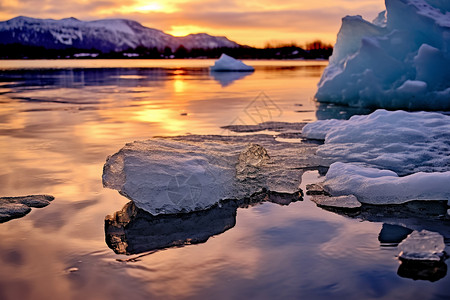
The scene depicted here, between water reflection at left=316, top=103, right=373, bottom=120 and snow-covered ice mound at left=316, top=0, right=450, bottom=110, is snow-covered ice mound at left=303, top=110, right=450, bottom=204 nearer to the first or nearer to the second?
water reflection at left=316, top=103, right=373, bottom=120

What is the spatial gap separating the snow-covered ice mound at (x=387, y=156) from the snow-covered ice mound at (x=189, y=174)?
1.99 feet

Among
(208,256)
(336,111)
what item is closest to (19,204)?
(208,256)

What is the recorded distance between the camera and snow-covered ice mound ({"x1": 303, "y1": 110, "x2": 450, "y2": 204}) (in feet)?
14.0

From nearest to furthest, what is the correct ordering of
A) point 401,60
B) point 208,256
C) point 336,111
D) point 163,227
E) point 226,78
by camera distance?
point 208,256
point 163,227
point 336,111
point 401,60
point 226,78

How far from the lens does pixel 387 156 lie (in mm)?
5629

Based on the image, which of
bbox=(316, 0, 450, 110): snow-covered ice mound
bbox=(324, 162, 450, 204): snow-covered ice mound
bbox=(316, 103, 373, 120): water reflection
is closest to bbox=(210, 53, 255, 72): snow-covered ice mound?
bbox=(316, 103, 373, 120): water reflection

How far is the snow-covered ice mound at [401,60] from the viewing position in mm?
12336

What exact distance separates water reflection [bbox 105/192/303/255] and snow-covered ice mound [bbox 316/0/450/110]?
386 inches

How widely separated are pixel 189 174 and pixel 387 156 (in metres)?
2.85

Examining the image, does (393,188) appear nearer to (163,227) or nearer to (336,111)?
(163,227)

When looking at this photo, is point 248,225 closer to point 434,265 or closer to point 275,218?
point 275,218

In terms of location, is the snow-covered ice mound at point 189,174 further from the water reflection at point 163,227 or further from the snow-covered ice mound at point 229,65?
the snow-covered ice mound at point 229,65

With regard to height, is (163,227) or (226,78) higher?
(226,78)

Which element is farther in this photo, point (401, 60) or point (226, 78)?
point (226, 78)
